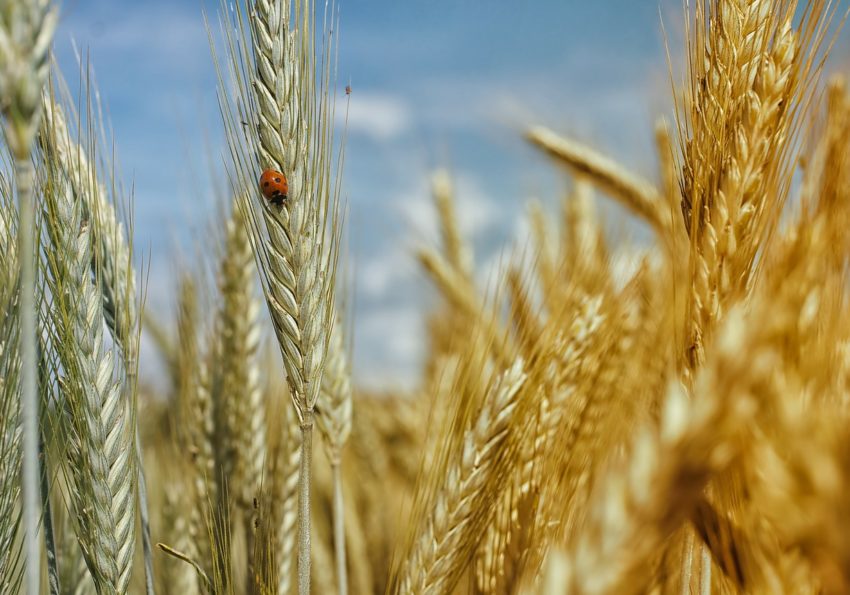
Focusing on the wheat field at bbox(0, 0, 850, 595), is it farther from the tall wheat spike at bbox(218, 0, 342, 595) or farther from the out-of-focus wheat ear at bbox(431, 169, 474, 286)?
the out-of-focus wheat ear at bbox(431, 169, 474, 286)

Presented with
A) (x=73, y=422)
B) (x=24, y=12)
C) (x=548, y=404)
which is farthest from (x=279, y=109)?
(x=548, y=404)

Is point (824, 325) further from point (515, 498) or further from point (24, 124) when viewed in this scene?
point (24, 124)

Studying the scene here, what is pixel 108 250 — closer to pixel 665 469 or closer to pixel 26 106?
pixel 26 106

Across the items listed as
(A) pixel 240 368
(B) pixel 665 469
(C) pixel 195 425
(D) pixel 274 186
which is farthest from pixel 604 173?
(B) pixel 665 469

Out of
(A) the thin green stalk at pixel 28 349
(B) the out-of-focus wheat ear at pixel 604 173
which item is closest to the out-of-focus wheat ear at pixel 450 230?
(B) the out-of-focus wheat ear at pixel 604 173

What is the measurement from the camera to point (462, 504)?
3.72ft

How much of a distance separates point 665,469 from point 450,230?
3.06 meters

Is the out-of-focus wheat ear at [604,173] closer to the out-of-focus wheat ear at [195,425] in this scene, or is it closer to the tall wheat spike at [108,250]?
the out-of-focus wheat ear at [195,425]

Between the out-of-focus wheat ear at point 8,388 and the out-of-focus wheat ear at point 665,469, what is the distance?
0.91 m

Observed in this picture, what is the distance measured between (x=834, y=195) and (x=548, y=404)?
1.94 ft

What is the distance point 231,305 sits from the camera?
66.1 inches

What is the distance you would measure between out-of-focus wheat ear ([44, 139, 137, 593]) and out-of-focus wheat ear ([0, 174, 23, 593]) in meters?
0.06

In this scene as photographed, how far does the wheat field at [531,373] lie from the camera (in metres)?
0.56

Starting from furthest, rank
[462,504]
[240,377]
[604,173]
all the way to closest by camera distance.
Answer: [604,173] < [240,377] < [462,504]
